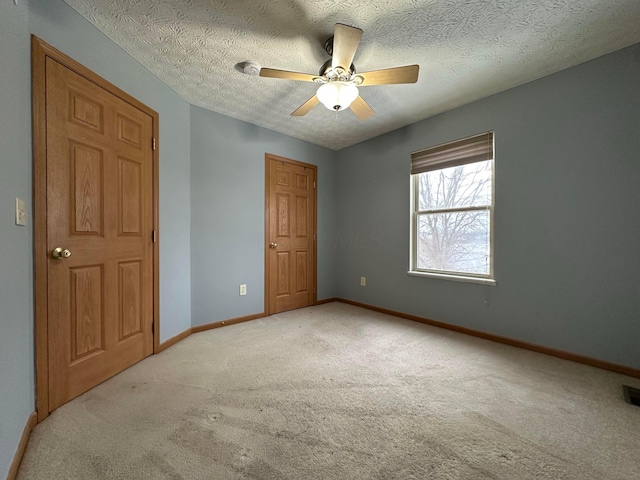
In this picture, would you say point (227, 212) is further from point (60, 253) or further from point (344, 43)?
point (344, 43)

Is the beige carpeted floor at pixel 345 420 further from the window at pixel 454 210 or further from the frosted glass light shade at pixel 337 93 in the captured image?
the frosted glass light shade at pixel 337 93

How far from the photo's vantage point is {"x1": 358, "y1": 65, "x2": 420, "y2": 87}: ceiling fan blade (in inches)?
67.7

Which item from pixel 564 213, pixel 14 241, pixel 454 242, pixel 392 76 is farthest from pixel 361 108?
pixel 14 241

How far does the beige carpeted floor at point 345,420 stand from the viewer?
3.81 feet

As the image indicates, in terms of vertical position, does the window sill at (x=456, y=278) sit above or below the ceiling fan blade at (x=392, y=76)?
below

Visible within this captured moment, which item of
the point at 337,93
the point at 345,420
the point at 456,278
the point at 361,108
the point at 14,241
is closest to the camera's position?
the point at 14,241

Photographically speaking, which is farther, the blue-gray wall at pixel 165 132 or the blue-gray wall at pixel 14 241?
the blue-gray wall at pixel 165 132

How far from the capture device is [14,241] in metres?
1.22

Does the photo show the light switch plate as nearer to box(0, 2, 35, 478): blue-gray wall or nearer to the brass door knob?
box(0, 2, 35, 478): blue-gray wall

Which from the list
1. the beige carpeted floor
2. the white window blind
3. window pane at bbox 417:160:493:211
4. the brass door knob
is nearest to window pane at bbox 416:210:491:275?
window pane at bbox 417:160:493:211

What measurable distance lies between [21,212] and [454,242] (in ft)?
11.3

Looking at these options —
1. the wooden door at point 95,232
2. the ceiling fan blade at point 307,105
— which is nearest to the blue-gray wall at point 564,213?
the ceiling fan blade at point 307,105

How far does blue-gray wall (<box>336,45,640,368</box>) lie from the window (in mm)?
113

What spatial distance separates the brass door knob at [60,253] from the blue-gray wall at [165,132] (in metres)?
0.82
